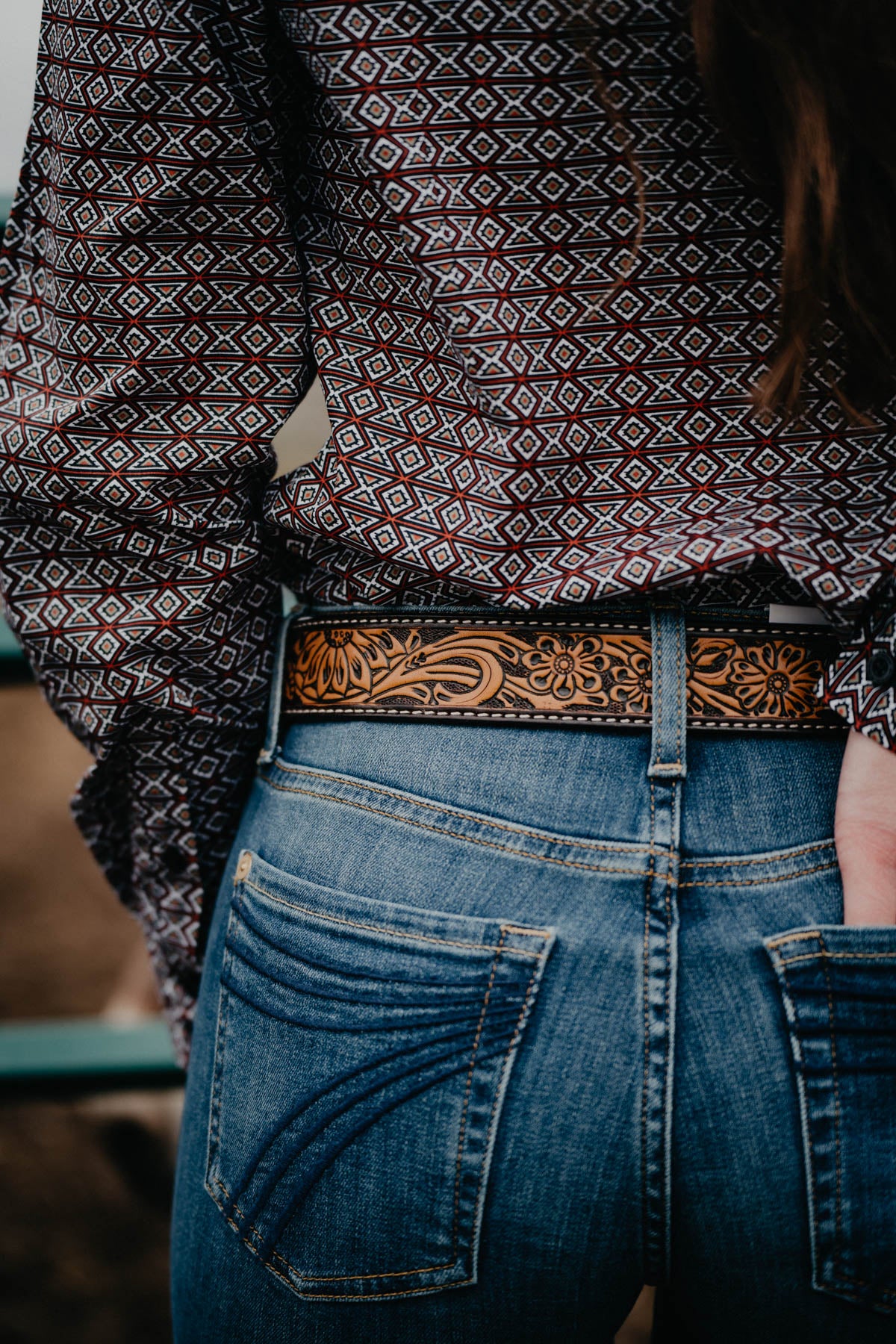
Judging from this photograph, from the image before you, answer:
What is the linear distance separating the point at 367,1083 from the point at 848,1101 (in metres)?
0.29

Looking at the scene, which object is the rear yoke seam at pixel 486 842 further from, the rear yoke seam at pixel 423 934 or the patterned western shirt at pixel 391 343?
the patterned western shirt at pixel 391 343

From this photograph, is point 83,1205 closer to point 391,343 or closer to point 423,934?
point 423,934

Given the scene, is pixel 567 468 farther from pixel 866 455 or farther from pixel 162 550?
pixel 162 550

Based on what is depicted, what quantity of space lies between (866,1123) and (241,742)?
583 mm

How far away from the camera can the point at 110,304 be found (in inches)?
31.1

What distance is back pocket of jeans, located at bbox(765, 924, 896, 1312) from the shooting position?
1.98ft

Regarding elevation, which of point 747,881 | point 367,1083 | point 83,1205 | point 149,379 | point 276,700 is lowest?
point 83,1205

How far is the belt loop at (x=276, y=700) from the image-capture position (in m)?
0.82

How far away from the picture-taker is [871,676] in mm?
667

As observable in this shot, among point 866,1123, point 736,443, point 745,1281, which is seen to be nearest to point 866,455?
point 736,443

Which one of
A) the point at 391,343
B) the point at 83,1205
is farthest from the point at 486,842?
the point at 83,1205

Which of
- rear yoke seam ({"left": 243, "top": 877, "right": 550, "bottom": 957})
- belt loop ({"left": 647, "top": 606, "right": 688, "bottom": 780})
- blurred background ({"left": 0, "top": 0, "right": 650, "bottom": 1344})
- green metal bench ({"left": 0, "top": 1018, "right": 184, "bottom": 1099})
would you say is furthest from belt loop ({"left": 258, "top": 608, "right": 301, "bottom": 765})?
green metal bench ({"left": 0, "top": 1018, "right": 184, "bottom": 1099})

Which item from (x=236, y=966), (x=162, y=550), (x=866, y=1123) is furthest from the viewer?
(x=162, y=550)

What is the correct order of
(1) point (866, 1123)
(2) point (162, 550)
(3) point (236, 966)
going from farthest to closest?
(2) point (162, 550) → (3) point (236, 966) → (1) point (866, 1123)
